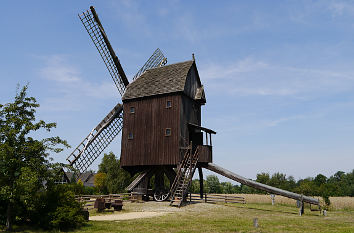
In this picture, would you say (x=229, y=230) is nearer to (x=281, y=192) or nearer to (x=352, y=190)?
(x=281, y=192)

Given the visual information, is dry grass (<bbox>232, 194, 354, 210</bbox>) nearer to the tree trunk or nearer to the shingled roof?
the shingled roof

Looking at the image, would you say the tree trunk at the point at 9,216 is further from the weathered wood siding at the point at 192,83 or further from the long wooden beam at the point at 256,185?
the weathered wood siding at the point at 192,83

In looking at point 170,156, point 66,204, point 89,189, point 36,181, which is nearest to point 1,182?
point 36,181

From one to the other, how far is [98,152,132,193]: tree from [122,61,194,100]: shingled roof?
52.7ft

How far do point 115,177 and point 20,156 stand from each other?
3053cm

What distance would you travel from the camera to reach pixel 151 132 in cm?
2367

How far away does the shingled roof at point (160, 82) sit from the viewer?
77.5 ft

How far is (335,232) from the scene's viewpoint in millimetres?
10719

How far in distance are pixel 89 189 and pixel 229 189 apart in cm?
3727

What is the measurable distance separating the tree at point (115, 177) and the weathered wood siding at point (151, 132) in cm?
1507

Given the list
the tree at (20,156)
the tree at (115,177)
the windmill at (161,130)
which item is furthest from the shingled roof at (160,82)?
the tree at (115,177)

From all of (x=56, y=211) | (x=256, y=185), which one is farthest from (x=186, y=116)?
(x=56, y=211)

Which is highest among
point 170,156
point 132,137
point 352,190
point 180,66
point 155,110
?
point 180,66

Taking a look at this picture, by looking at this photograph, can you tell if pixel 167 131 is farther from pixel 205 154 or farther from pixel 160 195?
pixel 160 195
